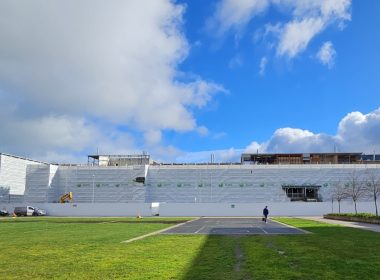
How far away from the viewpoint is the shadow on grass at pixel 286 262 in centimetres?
1029

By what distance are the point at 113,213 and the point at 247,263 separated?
57.7 m

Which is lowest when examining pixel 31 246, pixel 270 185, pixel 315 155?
pixel 31 246

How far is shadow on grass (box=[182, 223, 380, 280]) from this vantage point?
10.3 metres

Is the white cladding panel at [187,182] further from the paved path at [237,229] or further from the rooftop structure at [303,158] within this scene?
the paved path at [237,229]

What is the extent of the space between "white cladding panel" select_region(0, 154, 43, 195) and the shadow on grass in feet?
229

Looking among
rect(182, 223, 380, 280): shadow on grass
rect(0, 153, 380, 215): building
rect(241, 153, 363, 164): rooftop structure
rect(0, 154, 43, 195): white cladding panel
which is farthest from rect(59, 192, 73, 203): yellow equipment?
rect(182, 223, 380, 280): shadow on grass

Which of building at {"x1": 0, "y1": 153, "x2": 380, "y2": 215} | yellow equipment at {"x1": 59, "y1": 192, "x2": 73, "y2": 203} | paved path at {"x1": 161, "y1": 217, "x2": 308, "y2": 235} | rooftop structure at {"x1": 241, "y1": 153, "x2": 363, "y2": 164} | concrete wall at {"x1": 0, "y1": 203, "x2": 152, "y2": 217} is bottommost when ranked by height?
paved path at {"x1": 161, "y1": 217, "x2": 308, "y2": 235}

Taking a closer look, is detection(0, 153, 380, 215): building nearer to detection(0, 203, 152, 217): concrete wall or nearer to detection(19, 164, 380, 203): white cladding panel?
detection(19, 164, 380, 203): white cladding panel

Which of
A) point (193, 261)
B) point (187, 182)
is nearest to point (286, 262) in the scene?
point (193, 261)

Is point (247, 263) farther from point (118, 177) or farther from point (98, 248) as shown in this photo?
point (118, 177)

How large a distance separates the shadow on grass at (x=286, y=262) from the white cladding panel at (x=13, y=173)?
69.9 m

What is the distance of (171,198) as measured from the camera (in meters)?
83.4

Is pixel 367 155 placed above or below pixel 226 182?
above

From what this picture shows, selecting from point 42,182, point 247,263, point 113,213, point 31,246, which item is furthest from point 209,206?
point 247,263
